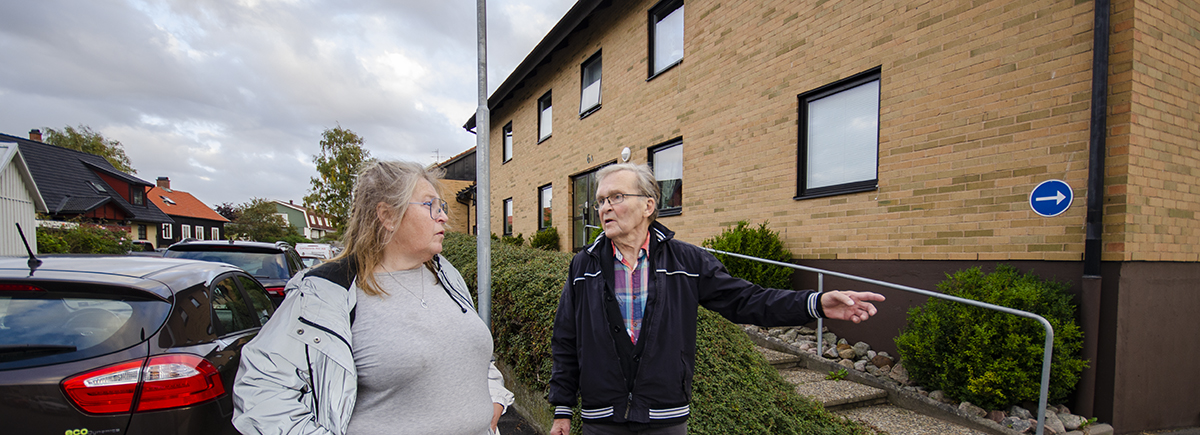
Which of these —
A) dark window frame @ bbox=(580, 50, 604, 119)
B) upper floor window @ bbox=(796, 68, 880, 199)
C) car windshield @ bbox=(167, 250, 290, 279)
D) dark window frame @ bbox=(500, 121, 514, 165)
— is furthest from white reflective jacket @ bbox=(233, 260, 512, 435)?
dark window frame @ bbox=(500, 121, 514, 165)

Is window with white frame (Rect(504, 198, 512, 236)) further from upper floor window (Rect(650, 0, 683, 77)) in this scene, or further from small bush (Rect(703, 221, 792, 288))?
small bush (Rect(703, 221, 792, 288))

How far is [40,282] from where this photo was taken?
7.57ft

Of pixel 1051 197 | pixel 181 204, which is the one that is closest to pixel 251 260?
pixel 1051 197

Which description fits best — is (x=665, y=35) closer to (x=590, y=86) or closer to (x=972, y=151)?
(x=590, y=86)

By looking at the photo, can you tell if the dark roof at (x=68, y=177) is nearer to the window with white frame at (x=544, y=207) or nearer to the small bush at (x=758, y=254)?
the window with white frame at (x=544, y=207)

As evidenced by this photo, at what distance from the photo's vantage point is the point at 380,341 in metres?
1.48

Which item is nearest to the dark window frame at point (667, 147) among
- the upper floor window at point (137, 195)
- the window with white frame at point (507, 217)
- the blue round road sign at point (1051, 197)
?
the blue round road sign at point (1051, 197)

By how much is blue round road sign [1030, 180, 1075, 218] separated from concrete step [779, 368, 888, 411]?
184cm

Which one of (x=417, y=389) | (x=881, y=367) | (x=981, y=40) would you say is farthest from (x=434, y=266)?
(x=981, y=40)

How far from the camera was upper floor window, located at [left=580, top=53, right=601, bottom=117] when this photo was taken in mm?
10883

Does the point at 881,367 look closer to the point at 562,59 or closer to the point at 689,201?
the point at 689,201

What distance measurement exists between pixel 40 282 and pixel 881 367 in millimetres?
5682

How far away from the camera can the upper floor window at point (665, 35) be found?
8.46 m

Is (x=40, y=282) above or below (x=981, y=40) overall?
below
